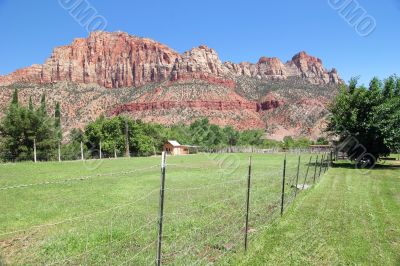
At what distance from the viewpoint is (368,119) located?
29219mm

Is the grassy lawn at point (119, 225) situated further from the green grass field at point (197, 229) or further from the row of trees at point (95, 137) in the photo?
the row of trees at point (95, 137)

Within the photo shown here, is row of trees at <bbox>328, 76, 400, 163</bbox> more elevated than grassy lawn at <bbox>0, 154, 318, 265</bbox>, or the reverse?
row of trees at <bbox>328, 76, 400, 163</bbox>

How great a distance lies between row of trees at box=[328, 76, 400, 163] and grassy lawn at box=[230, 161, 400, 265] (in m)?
16.5

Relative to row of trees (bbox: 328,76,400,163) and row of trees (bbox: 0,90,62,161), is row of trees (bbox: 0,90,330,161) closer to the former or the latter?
row of trees (bbox: 0,90,62,161)

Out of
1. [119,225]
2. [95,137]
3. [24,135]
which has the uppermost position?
[24,135]

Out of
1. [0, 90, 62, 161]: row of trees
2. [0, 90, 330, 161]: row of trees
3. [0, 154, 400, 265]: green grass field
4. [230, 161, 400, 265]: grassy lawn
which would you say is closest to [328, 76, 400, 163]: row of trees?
[0, 154, 400, 265]: green grass field

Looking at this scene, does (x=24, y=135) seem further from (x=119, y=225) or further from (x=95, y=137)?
(x=119, y=225)

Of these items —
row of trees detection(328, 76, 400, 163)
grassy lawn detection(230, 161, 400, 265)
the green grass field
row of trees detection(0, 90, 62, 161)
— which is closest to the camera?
the green grass field

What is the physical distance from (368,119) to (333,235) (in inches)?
946

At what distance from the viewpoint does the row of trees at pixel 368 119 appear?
2809cm

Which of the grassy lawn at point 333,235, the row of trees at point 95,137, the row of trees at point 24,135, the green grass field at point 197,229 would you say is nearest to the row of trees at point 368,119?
the green grass field at point 197,229

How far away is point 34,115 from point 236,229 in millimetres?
42988

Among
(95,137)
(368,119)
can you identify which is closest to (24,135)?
(95,137)

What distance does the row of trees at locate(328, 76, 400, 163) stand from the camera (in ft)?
92.2
